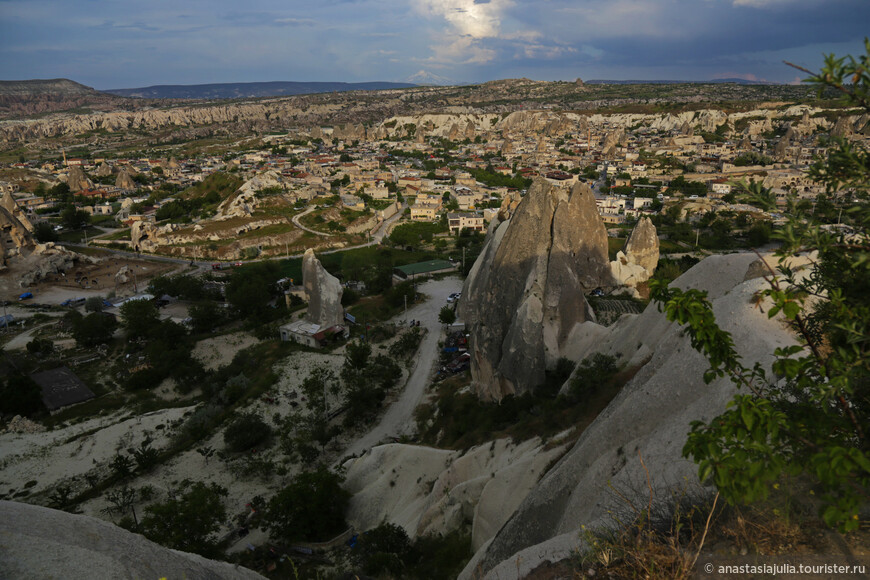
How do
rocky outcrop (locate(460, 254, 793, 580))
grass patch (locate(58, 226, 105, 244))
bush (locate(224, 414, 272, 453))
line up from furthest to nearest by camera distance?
grass patch (locate(58, 226, 105, 244)) < bush (locate(224, 414, 272, 453)) < rocky outcrop (locate(460, 254, 793, 580))

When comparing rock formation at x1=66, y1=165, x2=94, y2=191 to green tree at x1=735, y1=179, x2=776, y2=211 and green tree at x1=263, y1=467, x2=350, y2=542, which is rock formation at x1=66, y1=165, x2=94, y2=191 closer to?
green tree at x1=263, y1=467, x2=350, y2=542

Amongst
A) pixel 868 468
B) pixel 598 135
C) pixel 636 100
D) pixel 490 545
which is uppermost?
pixel 636 100

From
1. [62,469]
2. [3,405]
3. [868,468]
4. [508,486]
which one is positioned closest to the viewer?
[868,468]

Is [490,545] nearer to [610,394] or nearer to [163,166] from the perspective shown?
[610,394]

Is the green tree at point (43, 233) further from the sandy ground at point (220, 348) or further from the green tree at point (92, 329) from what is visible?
the sandy ground at point (220, 348)

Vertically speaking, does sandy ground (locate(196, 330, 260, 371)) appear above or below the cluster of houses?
below

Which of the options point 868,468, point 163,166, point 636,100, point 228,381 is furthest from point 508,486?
point 636,100

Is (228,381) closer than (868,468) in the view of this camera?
No

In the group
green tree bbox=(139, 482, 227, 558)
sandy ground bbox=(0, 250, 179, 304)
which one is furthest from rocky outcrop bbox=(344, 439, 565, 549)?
sandy ground bbox=(0, 250, 179, 304)

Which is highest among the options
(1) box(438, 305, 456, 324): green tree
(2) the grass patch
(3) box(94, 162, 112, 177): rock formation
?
(3) box(94, 162, 112, 177): rock formation
